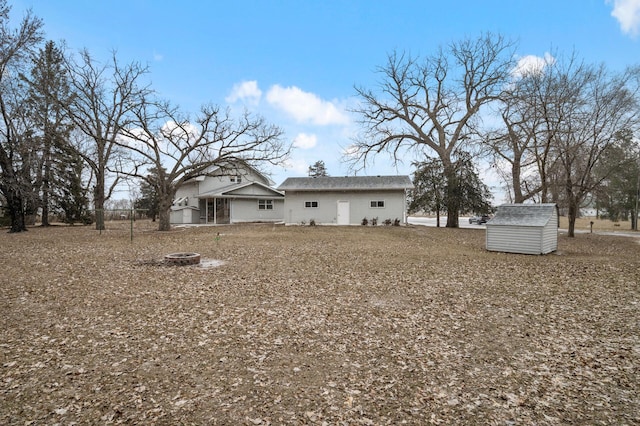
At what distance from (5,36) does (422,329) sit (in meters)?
23.3

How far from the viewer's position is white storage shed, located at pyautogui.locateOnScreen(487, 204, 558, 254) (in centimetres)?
1230

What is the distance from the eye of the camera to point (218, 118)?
20.7 meters

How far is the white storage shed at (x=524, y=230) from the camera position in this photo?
12.3 m

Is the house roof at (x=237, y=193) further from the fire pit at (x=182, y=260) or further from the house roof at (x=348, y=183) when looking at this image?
the fire pit at (x=182, y=260)

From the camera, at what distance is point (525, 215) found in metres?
13.0

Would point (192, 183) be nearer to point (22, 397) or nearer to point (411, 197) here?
point (411, 197)

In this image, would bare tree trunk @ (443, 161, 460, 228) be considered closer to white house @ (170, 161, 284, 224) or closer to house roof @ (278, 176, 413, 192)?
house roof @ (278, 176, 413, 192)

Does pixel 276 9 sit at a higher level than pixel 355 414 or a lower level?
higher

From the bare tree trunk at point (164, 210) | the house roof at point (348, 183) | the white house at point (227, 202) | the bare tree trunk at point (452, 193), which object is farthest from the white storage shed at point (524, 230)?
the white house at point (227, 202)

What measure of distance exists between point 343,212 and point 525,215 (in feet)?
49.0

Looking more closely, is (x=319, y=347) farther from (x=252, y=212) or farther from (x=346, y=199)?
(x=252, y=212)

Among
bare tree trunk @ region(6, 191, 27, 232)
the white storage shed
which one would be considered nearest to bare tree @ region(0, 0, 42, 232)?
bare tree trunk @ region(6, 191, 27, 232)

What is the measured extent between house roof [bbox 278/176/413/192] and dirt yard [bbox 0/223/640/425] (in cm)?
1670

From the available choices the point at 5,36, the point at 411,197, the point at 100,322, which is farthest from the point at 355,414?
the point at 411,197
